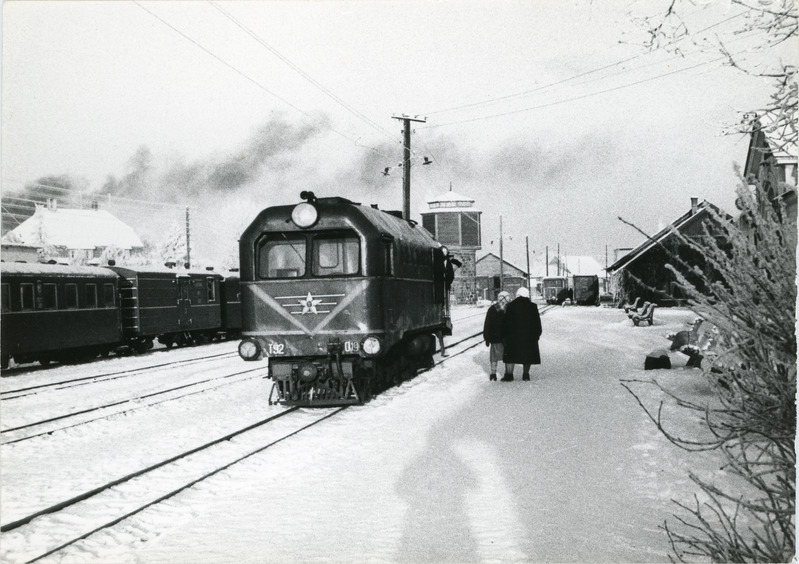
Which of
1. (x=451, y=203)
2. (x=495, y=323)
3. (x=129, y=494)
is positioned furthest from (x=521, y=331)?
(x=451, y=203)

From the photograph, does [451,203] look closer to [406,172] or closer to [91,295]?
[406,172]

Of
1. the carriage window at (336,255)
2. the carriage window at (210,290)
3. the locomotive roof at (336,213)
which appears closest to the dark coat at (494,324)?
the locomotive roof at (336,213)

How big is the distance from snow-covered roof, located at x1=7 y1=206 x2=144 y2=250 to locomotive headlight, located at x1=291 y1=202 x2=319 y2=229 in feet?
15.5

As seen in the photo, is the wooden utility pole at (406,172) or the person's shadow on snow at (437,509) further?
the wooden utility pole at (406,172)

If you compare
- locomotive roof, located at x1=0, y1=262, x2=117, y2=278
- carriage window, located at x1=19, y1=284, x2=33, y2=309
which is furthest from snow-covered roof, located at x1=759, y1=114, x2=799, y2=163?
carriage window, located at x1=19, y1=284, x2=33, y2=309

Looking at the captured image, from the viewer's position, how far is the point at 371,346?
10070 millimetres

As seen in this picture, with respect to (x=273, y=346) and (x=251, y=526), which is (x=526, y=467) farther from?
(x=273, y=346)

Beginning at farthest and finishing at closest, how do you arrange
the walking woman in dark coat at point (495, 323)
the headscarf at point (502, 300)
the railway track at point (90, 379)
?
the railway track at point (90, 379), the walking woman in dark coat at point (495, 323), the headscarf at point (502, 300)

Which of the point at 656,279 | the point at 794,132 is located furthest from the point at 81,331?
the point at 656,279

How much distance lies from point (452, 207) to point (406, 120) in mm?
54189

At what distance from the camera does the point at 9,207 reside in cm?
797

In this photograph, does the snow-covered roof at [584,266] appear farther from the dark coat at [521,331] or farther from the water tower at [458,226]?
the dark coat at [521,331]

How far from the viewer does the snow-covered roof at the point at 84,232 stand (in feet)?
47.7

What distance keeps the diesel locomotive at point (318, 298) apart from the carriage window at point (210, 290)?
16.6m
